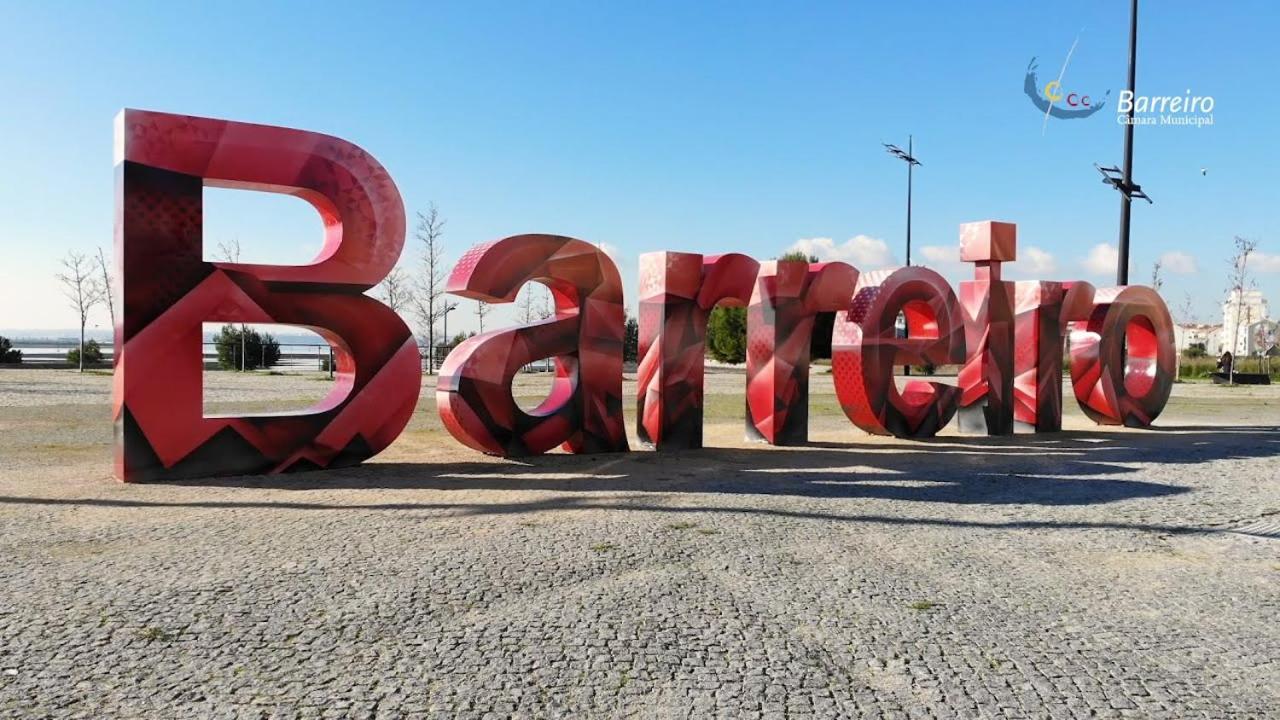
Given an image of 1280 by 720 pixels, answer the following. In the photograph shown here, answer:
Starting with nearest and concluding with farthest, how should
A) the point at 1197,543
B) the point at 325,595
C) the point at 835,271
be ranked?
1. the point at 325,595
2. the point at 1197,543
3. the point at 835,271

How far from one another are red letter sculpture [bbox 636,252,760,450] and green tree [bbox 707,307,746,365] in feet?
97.8

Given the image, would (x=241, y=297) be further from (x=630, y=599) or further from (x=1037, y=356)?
(x=1037, y=356)

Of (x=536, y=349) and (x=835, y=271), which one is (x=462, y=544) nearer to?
(x=536, y=349)

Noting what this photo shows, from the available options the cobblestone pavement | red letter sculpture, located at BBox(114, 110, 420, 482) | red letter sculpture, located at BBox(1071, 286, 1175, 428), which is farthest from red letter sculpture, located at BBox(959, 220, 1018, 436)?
red letter sculpture, located at BBox(114, 110, 420, 482)

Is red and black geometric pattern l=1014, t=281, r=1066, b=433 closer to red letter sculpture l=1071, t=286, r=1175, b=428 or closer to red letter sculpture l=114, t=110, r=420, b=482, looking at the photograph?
red letter sculpture l=1071, t=286, r=1175, b=428

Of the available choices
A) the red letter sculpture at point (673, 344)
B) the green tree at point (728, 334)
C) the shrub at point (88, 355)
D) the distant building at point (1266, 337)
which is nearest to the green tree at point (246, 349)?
the shrub at point (88, 355)

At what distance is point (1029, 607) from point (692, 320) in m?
7.31

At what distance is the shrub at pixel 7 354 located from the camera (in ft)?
113

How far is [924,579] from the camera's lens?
5.43 metres

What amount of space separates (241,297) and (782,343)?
266 inches

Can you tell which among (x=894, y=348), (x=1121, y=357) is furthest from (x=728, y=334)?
(x=894, y=348)

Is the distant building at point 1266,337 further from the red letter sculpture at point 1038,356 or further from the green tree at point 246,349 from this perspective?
the green tree at point 246,349

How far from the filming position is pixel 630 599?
489cm

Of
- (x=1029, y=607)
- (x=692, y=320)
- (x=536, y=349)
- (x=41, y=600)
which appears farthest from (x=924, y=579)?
(x=692, y=320)
